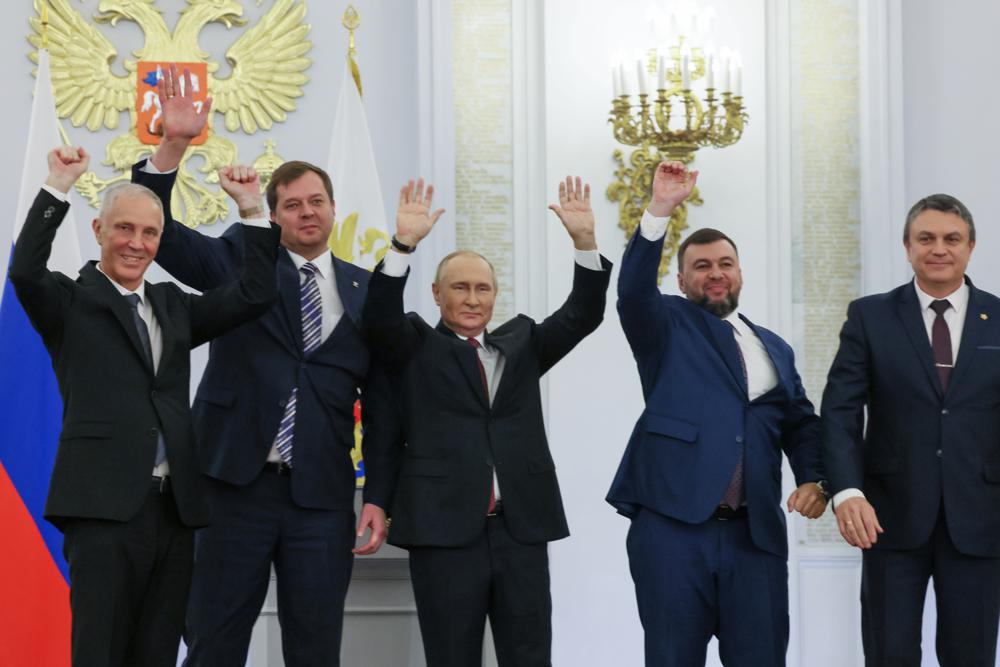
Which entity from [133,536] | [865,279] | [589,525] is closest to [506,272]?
[589,525]

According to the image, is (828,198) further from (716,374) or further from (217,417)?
(217,417)

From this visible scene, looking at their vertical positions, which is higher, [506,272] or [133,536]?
[506,272]

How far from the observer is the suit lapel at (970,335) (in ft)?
10.7

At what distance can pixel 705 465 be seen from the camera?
3283 millimetres

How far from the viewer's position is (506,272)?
528 centimetres

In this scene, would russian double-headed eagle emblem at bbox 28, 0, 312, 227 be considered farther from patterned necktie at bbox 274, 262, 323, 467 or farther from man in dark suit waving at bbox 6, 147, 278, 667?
man in dark suit waving at bbox 6, 147, 278, 667

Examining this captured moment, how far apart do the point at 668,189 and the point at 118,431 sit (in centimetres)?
143

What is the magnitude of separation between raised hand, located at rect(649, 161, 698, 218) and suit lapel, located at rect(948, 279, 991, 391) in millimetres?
763

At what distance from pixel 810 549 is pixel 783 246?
1.20m

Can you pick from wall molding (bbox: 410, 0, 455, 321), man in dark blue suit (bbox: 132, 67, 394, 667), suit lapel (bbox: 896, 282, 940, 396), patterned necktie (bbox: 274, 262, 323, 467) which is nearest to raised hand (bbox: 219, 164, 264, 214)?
man in dark blue suit (bbox: 132, 67, 394, 667)

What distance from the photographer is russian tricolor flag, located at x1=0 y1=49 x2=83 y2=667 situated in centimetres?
430

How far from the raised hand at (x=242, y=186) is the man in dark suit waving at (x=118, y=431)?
8.9 inches

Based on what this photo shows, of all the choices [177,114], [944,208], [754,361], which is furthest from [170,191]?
[944,208]

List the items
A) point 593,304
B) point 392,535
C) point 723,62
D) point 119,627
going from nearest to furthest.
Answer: point 119,627
point 392,535
point 593,304
point 723,62
